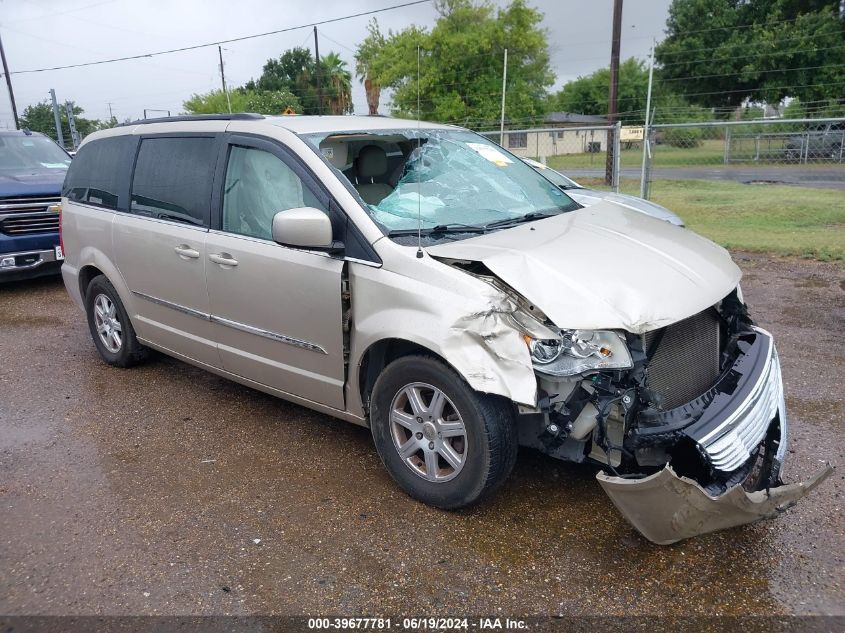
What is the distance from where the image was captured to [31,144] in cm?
990

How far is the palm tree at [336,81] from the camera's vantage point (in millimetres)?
51875

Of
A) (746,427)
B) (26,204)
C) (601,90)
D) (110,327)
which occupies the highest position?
(601,90)

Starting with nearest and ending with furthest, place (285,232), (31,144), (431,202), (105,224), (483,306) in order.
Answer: (483,306) < (285,232) < (431,202) < (105,224) < (31,144)

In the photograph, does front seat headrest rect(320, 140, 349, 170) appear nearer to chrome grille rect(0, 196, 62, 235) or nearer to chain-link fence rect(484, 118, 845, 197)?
chrome grille rect(0, 196, 62, 235)

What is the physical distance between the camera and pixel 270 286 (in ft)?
12.5

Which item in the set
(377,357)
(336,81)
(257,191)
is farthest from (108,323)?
(336,81)

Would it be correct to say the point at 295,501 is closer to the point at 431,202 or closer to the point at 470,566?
the point at 470,566

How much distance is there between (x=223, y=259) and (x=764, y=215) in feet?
39.0

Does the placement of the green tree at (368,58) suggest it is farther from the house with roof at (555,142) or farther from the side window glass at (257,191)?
the side window glass at (257,191)

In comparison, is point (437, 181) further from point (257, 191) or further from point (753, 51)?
point (753, 51)

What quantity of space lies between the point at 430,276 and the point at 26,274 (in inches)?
280

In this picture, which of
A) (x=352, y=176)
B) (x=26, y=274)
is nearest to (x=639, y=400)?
(x=352, y=176)

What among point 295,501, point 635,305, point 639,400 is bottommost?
point 295,501

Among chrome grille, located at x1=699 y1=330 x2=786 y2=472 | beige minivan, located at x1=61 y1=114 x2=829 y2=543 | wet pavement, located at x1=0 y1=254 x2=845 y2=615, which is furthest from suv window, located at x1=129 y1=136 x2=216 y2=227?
chrome grille, located at x1=699 y1=330 x2=786 y2=472
